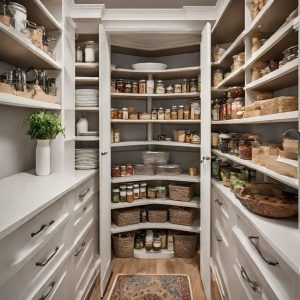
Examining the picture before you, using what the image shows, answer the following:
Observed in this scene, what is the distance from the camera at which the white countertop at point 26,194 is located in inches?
38.9

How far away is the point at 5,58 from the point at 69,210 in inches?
42.3

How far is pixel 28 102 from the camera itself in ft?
5.19

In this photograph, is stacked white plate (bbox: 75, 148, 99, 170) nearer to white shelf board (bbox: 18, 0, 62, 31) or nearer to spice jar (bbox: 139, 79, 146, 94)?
spice jar (bbox: 139, 79, 146, 94)

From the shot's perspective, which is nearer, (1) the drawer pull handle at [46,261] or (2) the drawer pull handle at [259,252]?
(2) the drawer pull handle at [259,252]

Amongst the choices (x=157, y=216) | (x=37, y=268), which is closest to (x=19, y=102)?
(x=37, y=268)

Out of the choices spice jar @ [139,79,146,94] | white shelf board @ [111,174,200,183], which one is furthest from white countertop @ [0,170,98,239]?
spice jar @ [139,79,146,94]

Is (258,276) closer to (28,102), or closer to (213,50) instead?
(28,102)

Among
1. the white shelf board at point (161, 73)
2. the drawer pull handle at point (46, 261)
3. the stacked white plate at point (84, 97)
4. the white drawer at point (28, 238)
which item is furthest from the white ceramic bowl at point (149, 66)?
the drawer pull handle at point (46, 261)

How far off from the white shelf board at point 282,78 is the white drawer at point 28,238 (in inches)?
49.4

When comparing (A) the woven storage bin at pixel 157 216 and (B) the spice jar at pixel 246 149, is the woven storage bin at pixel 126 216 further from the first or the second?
(B) the spice jar at pixel 246 149

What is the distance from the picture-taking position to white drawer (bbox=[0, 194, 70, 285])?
3.07 ft

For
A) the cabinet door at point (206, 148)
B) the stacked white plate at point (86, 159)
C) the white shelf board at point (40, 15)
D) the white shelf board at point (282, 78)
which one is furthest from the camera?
the stacked white plate at point (86, 159)

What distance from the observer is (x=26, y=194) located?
1.35 m

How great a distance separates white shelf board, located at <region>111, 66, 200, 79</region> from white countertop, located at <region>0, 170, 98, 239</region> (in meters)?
1.21
